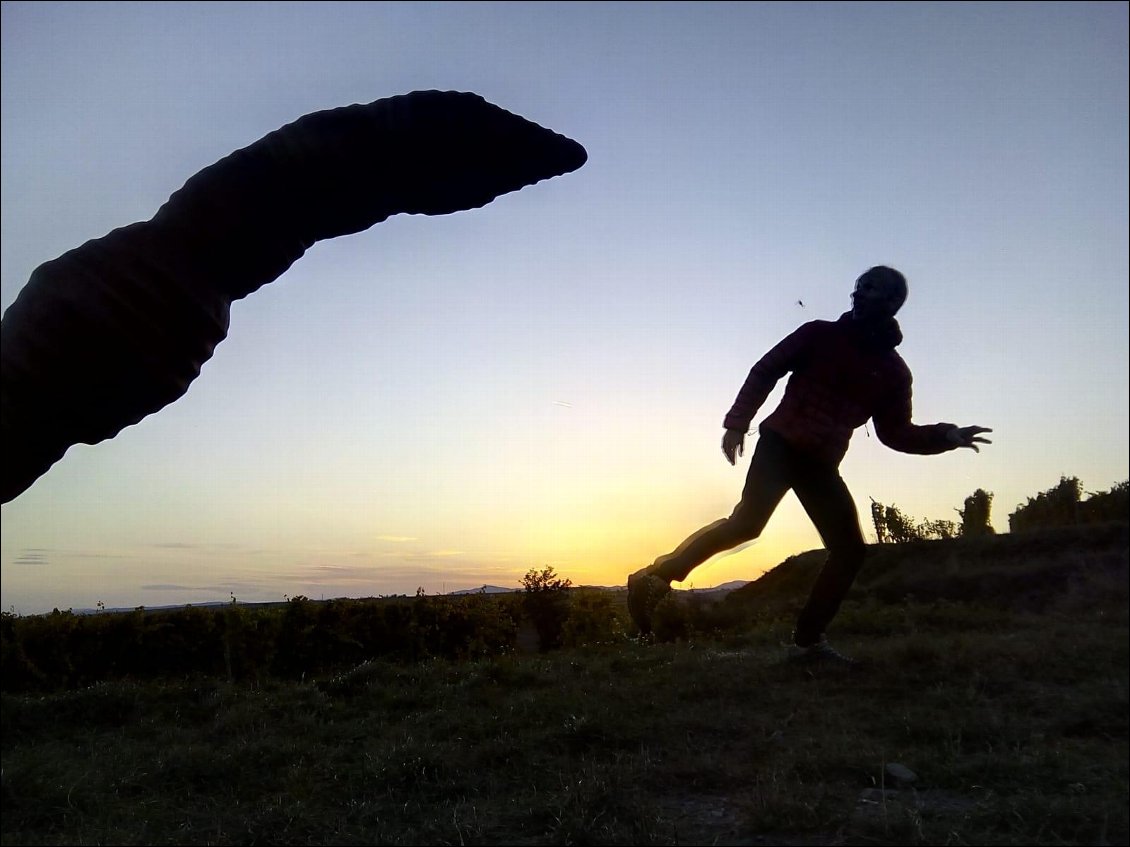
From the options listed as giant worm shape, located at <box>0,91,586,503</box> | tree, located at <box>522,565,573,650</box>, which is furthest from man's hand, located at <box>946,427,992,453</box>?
tree, located at <box>522,565,573,650</box>

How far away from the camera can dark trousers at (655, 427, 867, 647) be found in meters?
2.84

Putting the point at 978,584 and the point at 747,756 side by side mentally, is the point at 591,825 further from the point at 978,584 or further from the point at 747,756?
the point at 978,584

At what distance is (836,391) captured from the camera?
2131 mm

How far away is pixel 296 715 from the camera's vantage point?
733 cm

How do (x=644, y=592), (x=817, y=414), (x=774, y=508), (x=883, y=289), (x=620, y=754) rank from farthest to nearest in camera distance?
(x=620, y=754) < (x=644, y=592) < (x=774, y=508) < (x=817, y=414) < (x=883, y=289)

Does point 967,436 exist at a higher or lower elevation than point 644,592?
higher

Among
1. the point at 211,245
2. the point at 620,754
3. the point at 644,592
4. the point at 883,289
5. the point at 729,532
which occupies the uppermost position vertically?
the point at 883,289

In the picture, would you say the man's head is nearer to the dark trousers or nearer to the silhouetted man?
the silhouetted man

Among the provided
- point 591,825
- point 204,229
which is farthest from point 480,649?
point 204,229

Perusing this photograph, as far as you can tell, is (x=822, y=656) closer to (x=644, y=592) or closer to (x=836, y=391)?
(x=644, y=592)

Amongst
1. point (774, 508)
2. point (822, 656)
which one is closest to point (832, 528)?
point (774, 508)

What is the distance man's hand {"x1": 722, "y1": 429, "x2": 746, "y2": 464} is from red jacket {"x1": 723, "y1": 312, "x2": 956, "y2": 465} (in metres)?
0.02

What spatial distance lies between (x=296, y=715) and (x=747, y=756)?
3.96 m

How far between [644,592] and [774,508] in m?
0.58
